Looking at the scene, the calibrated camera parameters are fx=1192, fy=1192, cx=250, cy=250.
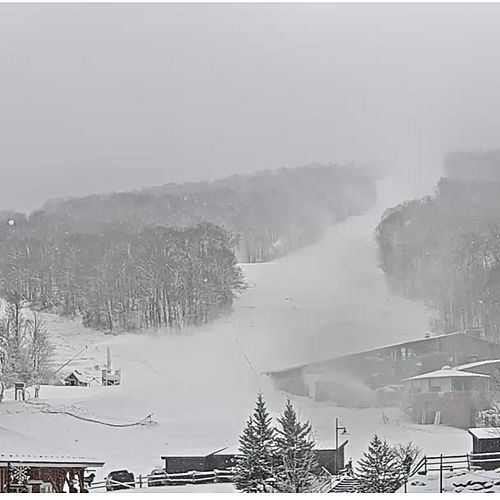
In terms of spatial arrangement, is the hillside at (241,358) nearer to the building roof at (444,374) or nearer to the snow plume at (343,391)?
the snow plume at (343,391)

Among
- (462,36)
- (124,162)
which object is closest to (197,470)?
(124,162)

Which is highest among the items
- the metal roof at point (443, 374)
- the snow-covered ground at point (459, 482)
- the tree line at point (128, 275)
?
the tree line at point (128, 275)

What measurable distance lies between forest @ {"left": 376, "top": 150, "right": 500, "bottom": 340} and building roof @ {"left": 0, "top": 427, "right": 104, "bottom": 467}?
1.24m

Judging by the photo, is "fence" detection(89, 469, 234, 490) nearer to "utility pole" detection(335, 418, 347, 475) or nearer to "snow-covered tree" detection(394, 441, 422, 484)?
"utility pole" detection(335, 418, 347, 475)

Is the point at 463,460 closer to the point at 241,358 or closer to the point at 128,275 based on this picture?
the point at 241,358

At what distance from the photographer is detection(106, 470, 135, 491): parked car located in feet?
13.4

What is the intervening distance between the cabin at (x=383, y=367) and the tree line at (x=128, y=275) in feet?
1.33

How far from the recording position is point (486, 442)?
406 cm

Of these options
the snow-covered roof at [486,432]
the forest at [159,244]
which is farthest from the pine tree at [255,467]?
the snow-covered roof at [486,432]

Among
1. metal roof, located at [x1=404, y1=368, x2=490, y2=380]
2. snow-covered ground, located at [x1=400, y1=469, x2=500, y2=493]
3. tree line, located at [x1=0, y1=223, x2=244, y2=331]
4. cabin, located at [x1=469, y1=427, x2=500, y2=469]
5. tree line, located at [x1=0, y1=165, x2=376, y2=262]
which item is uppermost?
tree line, located at [x1=0, y1=165, x2=376, y2=262]

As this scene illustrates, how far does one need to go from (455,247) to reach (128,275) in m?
1.13

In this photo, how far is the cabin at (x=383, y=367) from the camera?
408 centimetres

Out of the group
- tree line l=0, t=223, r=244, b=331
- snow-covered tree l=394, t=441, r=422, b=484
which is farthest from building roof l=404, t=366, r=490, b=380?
tree line l=0, t=223, r=244, b=331

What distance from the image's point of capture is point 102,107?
4.16 metres
